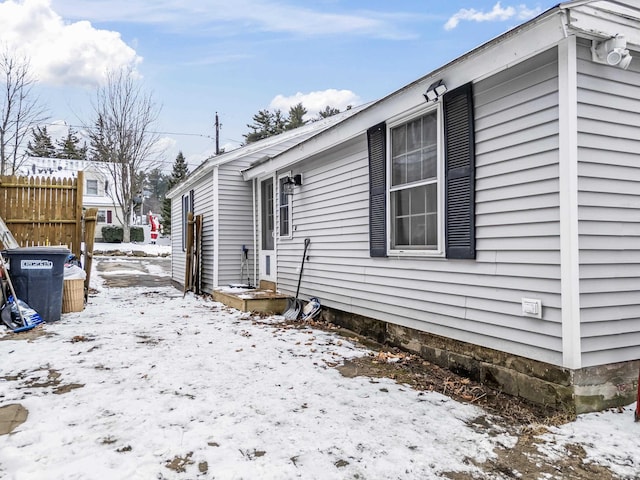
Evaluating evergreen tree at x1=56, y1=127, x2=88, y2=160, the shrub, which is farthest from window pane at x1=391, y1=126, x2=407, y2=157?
evergreen tree at x1=56, y1=127, x2=88, y2=160

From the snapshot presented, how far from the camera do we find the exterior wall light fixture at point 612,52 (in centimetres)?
263

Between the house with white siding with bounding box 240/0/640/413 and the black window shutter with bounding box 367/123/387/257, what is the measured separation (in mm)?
51

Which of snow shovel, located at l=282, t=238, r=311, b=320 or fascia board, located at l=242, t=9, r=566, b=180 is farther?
snow shovel, located at l=282, t=238, r=311, b=320

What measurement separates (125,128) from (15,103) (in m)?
6.82

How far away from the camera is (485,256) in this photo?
330 cm

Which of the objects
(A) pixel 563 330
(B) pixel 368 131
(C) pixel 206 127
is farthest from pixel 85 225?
(C) pixel 206 127

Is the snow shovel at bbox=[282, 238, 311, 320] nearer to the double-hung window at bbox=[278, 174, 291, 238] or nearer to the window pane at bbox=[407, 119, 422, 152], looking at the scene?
the double-hung window at bbox=[278, 174, 291, 238]

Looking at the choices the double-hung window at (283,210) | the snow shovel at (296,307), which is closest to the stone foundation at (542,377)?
the snow shovel at (296,307)

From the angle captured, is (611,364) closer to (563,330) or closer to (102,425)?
(563,330)

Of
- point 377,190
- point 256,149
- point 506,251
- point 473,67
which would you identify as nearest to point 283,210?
point 256,149

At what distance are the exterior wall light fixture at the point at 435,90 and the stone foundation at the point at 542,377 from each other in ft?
6.95

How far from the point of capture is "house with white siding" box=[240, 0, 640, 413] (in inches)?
105

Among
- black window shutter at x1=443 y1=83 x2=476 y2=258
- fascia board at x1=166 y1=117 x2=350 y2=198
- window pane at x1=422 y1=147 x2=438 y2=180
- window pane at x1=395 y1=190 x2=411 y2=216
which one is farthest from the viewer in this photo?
fascia board at x1=166 y1=117 x2=350 y2=198

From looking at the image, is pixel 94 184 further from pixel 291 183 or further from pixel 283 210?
pixel 291 183
